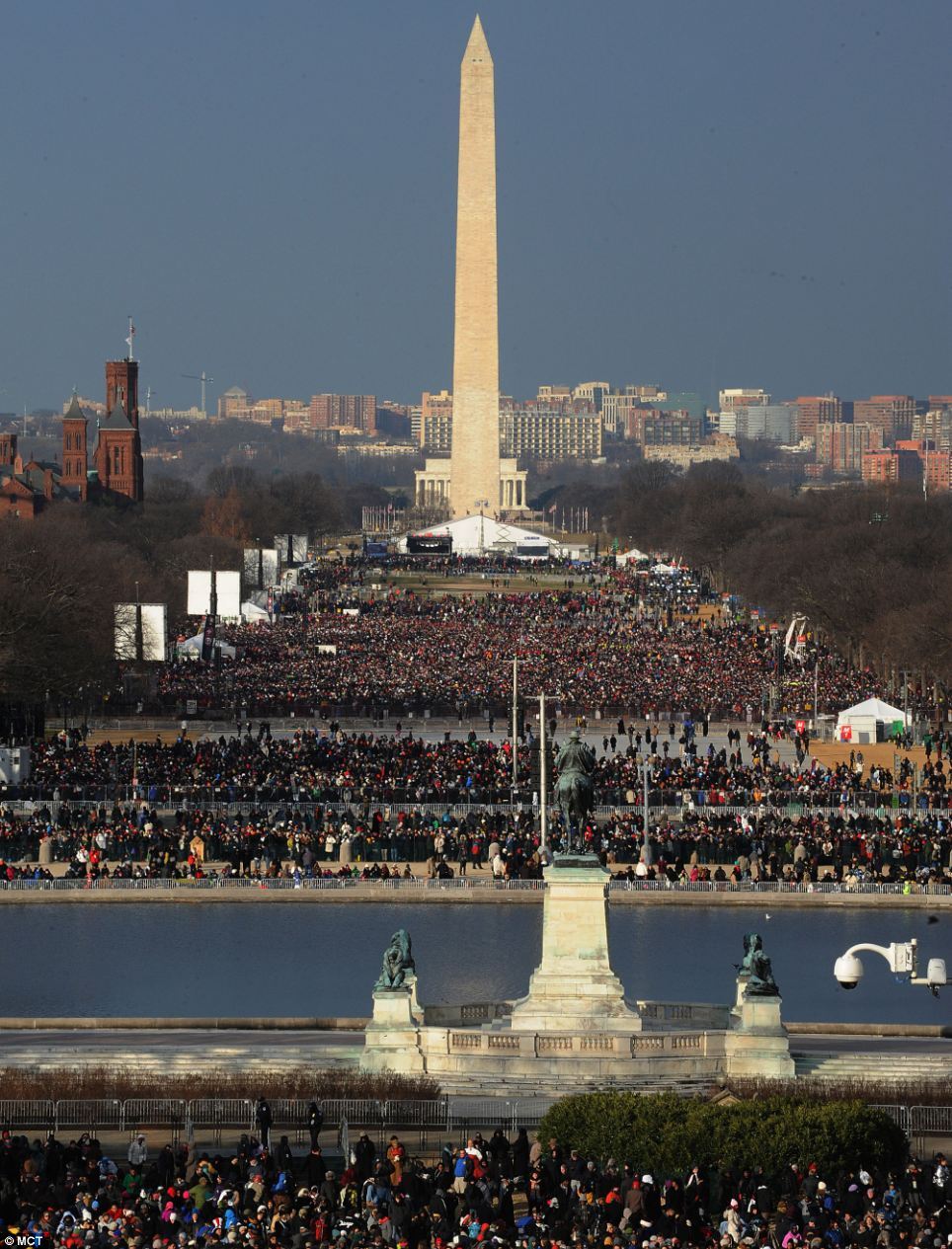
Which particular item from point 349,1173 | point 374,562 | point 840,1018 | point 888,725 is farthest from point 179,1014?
point 374,562

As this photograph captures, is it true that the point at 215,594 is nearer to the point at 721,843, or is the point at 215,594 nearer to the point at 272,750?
the point at 272,750

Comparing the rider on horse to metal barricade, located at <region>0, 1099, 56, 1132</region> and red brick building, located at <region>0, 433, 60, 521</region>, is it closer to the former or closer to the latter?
metal barricade, located at <region>0, 1099, 56, 1132</region>

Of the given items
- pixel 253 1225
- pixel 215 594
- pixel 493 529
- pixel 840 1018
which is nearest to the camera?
pixel 253 1225

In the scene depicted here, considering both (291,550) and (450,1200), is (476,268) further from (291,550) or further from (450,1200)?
(450,1200)

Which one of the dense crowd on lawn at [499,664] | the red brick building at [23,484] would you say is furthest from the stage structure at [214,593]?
the red brick building at [23,484]

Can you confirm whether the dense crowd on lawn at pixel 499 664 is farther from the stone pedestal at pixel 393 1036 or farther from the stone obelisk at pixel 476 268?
the stone obelisk at pixel 476 268

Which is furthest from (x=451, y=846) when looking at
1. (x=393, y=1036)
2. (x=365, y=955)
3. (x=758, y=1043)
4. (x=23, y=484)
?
(x=23, y=484)
